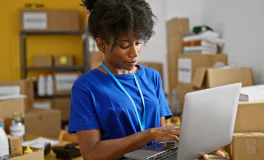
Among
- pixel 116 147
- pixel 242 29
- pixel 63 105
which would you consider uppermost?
pixel 242 29

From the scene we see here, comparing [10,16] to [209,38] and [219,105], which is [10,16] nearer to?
[209,38]

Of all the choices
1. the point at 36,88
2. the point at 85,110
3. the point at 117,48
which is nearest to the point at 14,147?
the point at 85,110

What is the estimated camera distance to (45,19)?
5.01 meters

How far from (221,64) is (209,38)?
0.84ft

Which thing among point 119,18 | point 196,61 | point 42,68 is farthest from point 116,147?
point 42,68

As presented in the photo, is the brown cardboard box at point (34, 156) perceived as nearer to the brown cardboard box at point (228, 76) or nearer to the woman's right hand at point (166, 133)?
the woman's right hand at point (166, 133)

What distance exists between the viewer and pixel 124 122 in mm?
1218

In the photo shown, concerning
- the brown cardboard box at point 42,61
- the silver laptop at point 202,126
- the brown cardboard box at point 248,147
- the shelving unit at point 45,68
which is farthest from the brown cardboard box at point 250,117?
the brown cardboard box at point 42,61

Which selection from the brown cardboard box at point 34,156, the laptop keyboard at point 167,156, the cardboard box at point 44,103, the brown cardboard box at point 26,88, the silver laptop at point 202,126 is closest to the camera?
the silver laptop at point 202,126

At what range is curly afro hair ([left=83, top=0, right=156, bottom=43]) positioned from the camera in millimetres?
1170

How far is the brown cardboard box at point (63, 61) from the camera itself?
5.13m

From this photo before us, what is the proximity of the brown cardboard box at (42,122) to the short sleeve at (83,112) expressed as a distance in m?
1.92

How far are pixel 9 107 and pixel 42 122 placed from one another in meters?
0.60

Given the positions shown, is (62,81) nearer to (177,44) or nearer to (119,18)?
(177,44)
